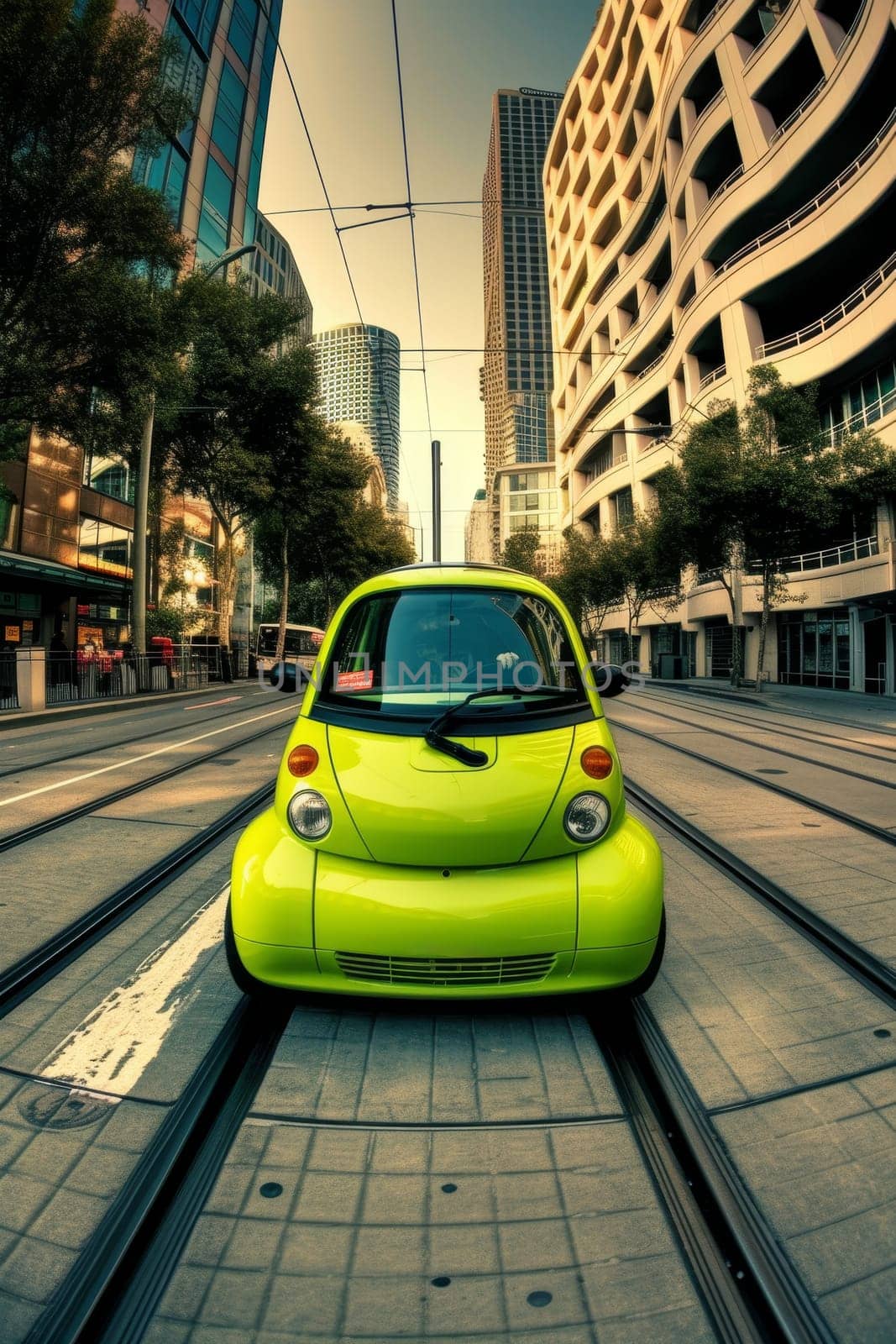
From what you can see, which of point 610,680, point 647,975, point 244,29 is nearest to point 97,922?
point 647,975

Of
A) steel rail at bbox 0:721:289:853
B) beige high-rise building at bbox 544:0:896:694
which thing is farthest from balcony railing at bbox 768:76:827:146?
steel rail at bbox 0:721:289:853

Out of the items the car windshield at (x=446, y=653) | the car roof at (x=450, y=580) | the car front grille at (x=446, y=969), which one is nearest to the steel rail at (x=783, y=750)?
the car roof at (x=450, y=580)

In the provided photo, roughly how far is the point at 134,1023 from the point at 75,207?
1546 centimetres

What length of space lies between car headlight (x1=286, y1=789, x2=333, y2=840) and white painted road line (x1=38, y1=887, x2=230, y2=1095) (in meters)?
0.84

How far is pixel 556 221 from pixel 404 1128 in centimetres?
8028

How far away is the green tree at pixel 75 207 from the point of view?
42.3 ft

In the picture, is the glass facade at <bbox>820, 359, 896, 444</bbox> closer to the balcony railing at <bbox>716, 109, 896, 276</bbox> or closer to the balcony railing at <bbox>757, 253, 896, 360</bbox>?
the balcony railing at <bbox>757, 253, 896, 360</bbox>

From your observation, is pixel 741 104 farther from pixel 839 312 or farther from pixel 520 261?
pixel 520 261

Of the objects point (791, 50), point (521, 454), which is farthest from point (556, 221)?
point (521, 454)

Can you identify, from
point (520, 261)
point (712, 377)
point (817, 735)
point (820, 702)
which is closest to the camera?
point (817, 735)

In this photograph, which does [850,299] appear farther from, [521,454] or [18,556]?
[521,454]

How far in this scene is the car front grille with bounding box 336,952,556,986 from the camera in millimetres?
2479

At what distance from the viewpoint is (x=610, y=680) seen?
3594 millimetres

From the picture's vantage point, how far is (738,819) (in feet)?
20.0
